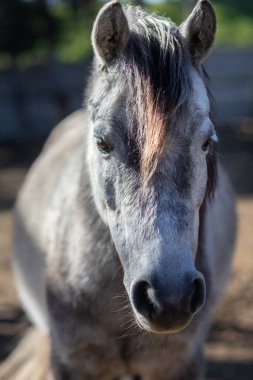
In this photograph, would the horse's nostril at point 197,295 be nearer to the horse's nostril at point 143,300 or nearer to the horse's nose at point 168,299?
the horse's nose at point 168,299

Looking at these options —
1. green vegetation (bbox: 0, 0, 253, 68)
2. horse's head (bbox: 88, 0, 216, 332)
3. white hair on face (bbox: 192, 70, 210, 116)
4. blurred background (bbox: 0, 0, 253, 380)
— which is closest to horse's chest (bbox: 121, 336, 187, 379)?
horse's head (bbox: 88, 0, 216, 332)

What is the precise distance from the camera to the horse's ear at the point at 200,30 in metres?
2.55

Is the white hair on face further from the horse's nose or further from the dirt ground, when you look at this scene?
the horse's nose

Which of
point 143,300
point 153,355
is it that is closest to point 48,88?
point 153,355

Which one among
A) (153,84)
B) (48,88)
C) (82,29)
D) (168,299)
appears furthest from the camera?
(82,29)

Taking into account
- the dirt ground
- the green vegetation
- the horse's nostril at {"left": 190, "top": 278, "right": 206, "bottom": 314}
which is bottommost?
the green vegetation

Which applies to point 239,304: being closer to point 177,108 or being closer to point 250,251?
point 250,251

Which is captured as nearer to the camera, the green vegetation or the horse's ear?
the horse's ear

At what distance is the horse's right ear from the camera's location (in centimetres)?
250

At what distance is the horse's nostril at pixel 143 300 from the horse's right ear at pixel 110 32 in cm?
88

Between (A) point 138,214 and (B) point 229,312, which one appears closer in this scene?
(A) point 138,214

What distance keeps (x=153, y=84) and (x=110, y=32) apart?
31 centimetres

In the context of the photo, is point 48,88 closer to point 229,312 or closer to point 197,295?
point 229,312

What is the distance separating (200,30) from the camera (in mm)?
2582
